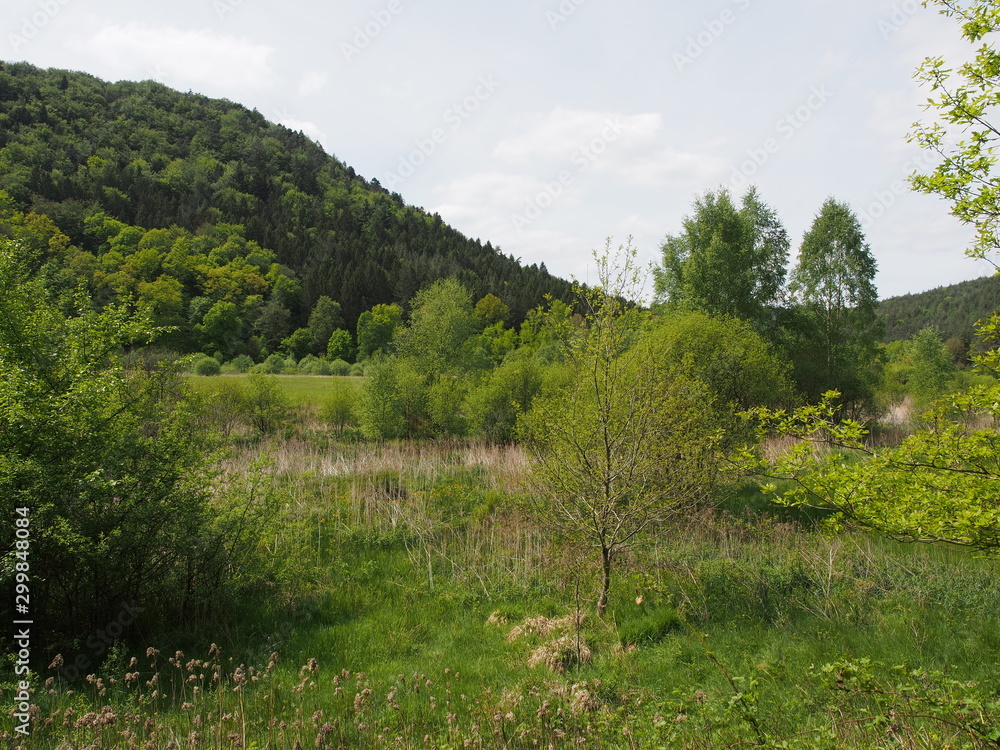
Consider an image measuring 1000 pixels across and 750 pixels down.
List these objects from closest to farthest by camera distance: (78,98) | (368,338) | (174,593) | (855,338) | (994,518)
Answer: (994,518)
(174,593)
(855,338)
(368,338)
(78,98)

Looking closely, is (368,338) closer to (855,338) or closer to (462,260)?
(462,260)

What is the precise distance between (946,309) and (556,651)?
15254 centimetres

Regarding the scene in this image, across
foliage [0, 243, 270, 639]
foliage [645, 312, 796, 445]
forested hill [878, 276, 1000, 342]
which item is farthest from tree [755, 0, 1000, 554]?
forested hill [878, 276, 1000, 342]

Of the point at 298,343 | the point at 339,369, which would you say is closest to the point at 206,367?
the point at 339,369

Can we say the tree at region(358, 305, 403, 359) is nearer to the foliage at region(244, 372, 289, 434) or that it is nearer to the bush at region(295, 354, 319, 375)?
the bush at region(295, 354, 319, 375)

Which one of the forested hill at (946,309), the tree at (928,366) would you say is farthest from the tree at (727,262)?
the forested hill at (946,309)

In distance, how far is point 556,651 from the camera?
6.33 metres

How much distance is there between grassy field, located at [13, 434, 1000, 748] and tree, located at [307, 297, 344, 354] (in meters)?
65.8

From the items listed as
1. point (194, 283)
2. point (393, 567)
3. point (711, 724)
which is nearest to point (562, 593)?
point (393, 567)

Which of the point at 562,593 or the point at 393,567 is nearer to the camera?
the point at 562,593

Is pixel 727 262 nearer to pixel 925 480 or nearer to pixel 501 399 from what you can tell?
pixel 501 399

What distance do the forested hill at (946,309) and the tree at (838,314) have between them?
3219 inches

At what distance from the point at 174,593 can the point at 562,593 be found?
5.75m

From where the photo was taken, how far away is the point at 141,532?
6.41m
